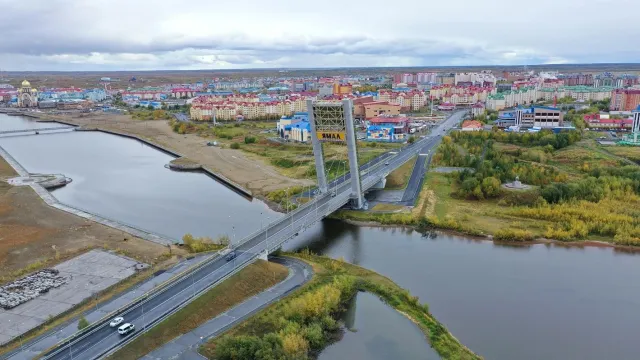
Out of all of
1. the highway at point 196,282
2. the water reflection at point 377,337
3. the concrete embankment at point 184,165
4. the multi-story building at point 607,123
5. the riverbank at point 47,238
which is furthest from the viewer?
the multi-story building at point 607,123

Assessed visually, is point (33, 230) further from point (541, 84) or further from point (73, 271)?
point (541, 84)

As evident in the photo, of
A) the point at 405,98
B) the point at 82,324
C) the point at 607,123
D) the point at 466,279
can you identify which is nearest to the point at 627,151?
the point at 607,123

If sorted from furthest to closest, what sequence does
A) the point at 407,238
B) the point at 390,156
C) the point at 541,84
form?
the point at 541,84 → the point at 390,156 → the point at 407,238

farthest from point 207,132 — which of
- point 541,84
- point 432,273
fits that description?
point 541,84

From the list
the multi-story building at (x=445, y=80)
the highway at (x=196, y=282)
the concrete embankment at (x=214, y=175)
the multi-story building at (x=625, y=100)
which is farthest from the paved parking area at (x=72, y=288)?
the multi-story building at (x=445, y=80)

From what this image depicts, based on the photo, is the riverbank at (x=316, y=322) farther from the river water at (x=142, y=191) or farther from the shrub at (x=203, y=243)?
the river water at (x=142, y=191)

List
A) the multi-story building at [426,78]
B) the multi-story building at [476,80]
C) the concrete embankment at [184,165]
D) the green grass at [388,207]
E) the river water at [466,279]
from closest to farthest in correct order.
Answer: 1. the river water at [466,279]
2. the green grass at [388,207]
3. the concrete embankment at [184,165]
4. the multi-story building at [476,80]
5. the multi-story building at [426,78]
